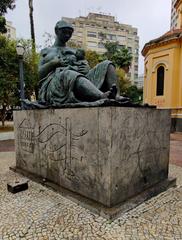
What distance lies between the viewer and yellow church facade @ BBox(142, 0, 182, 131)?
1109cm

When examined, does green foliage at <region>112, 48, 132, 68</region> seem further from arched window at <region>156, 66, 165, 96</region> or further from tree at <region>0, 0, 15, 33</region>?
tree at <region>0, 0, 15, 33</region>

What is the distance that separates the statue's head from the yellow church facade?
30.2 ft

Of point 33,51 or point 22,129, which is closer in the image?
point 22,129

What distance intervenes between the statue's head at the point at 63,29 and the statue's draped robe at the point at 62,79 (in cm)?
19

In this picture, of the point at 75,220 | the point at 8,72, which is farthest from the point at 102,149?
the point at 8,72

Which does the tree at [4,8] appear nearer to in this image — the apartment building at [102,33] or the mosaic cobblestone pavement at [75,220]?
the mosaic cobblestone pavement at [75,220]

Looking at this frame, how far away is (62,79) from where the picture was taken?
3002 mm

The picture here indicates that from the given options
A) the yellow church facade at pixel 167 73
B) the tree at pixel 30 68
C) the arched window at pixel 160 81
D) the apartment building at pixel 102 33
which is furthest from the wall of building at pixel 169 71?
the apartment building at pixel 102 33

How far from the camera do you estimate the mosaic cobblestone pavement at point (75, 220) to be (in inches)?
76.0

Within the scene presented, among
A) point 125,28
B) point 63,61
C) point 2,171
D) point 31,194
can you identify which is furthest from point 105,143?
point 125,28

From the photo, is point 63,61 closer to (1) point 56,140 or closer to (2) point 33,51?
(1) point 56,140

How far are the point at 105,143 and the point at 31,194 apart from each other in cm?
145

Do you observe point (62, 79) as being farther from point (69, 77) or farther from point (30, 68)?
point (30, 68)

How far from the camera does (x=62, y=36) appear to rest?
3408mm
